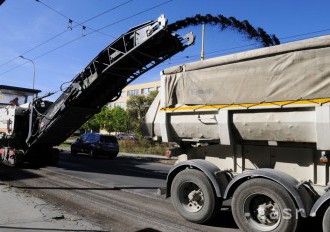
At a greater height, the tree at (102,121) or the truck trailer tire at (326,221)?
the tree at (102,121)

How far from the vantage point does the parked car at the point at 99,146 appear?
24.6m

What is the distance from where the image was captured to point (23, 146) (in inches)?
635

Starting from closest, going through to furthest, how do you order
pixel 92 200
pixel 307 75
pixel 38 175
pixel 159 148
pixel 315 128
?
pixel 315 128 → pixel 307 75 → pixel 92 200 → pixel 38 175 → pixel 159 148

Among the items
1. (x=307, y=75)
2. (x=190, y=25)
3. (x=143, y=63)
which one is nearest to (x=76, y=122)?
(x=143, y=63)

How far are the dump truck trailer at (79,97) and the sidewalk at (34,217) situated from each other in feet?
17.4

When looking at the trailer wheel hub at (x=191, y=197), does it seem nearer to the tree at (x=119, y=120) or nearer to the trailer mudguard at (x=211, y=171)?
the trailer mudguard at (x=211, y=171)

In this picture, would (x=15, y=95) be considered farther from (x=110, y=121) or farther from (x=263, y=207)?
(x=110, y=121)

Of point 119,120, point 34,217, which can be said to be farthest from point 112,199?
point 119,120

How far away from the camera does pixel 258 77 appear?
625cm

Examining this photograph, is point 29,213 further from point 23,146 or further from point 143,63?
point 23,146

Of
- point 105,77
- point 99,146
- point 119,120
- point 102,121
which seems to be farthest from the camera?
point 119,120

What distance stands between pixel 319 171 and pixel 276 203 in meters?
0.83

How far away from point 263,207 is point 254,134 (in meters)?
1.18

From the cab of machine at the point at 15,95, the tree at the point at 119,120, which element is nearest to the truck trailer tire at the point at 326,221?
the cab of machine at the point at 15,95
